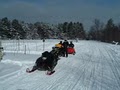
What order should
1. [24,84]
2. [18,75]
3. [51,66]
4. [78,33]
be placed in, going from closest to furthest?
1. [24,84]
2. [18,75]
3. [51,66]
4. [78,33]

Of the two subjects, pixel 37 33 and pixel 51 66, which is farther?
pixel 37 33

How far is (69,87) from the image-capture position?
12.7 m

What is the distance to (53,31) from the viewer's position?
14662cm

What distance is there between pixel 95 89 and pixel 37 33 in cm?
11991

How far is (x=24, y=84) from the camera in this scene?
43.0 ft

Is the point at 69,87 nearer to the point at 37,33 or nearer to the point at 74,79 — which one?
the point at 74,79

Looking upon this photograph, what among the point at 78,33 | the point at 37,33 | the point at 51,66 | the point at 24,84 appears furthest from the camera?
the point at 78,33

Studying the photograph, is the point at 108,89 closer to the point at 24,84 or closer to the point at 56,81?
the point at 56,81

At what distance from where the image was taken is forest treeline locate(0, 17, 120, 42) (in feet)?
337

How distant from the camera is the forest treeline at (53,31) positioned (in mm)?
102762

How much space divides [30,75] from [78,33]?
148 metres

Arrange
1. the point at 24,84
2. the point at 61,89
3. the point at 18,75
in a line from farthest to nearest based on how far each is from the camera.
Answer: the point at 18,75
the point at 24,84
the point at 61,89

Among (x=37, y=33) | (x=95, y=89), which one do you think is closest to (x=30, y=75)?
(x=95, y=89)

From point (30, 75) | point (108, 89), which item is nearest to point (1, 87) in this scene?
point (30, 75)
